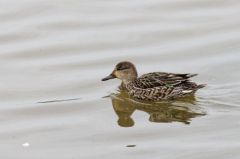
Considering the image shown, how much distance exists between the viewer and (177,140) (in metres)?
9.48

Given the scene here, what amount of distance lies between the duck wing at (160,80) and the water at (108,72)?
322 millimetres

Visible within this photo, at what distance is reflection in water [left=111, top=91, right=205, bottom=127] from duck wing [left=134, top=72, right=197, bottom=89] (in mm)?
258

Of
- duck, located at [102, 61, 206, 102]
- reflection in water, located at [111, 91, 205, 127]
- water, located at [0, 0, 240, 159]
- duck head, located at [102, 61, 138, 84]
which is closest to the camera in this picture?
water, located at [0, 0, 240, 159]

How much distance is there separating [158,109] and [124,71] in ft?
3.29

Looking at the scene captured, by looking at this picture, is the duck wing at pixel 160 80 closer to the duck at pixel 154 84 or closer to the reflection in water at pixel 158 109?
the duck at pixel 154 84

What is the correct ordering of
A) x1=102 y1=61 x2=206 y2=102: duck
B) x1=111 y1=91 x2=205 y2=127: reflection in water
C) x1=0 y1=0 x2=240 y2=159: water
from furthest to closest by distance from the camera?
1. x1=102 y1=61 x2=206 y2=102: duck
2. x1=111 y1=91 x2=205 y2=127: reflection in water
3. x1=0 y1=0 x2=240 y2=159: water

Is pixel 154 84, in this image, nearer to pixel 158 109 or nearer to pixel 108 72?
pixel 158 109

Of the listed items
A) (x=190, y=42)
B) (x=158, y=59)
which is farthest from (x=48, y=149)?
(x=190, y=42)

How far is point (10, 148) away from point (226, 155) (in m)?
2.52

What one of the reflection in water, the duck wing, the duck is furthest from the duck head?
the reflection in water

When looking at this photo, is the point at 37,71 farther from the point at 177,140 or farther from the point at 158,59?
the point at 177,140

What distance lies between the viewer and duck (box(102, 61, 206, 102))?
1117 cm

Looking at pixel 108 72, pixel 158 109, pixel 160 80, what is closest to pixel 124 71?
pixel 108 72

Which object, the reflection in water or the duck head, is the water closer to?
the reflection in water
